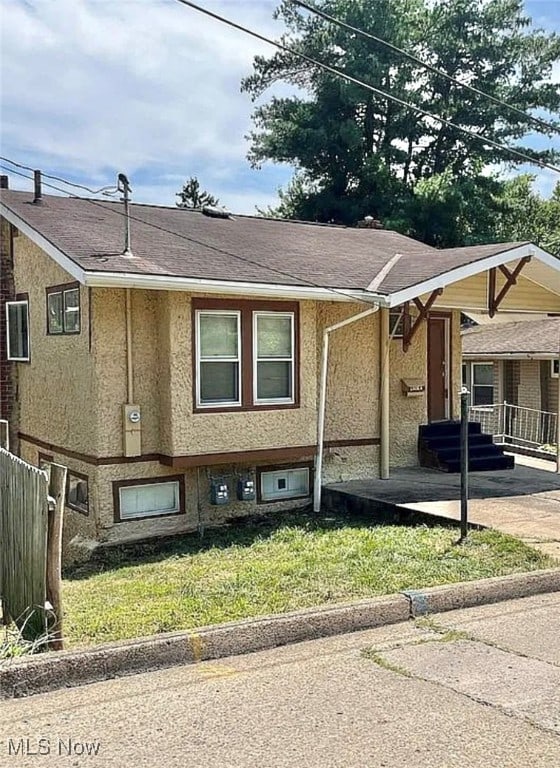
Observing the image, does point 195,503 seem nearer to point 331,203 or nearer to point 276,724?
point 276,724

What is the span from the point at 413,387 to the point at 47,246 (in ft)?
20.6

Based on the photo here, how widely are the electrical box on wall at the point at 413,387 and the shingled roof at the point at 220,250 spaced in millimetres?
1962

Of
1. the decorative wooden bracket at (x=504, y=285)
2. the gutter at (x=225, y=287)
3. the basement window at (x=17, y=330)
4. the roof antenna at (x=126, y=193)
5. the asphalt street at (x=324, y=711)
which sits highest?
the roof antenna at (x=126, y=193)

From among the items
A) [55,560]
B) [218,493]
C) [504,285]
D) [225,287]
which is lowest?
[218,493]

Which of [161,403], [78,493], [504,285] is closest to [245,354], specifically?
[161,403]

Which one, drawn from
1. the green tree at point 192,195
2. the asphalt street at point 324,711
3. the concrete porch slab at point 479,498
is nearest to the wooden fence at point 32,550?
the asphalt street at point 324,711

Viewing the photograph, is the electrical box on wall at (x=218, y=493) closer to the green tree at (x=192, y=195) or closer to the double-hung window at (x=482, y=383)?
the double-hung window at (x=482, y=383)

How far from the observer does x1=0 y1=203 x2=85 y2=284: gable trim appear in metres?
9.18

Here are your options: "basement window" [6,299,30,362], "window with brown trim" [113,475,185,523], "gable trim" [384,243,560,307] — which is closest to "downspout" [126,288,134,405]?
"window with brown trim" [113,475,185,523]

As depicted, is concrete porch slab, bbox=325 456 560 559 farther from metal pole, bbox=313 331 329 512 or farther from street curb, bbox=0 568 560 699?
street curb, bbox=0 568 560 699

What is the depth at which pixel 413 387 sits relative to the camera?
43.1ft

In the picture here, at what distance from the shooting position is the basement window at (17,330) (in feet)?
40.8

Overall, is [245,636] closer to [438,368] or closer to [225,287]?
[225,287]

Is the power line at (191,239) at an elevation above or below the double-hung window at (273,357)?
above
